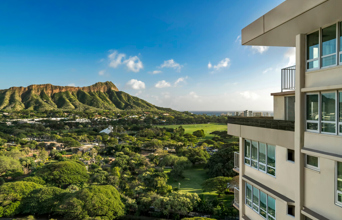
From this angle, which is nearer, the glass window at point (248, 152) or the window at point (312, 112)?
the window at point (312, 112)

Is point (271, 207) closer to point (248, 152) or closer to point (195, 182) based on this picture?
point (248, 152)

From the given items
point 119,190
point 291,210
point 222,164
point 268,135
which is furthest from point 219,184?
point 268,135

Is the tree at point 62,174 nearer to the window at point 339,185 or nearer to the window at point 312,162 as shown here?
the window at point 312,162

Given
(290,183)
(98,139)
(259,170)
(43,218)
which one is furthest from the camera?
(98,139)

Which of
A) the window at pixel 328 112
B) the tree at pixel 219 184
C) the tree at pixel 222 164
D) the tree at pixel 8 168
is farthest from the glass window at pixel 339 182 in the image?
the tree at pixel 8 168

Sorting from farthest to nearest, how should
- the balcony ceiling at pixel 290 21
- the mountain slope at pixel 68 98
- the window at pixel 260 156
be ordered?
the mountain slope at pixel 68 98 → the window at pixel 260 156 → the balcony ceiling at pixel 290 21

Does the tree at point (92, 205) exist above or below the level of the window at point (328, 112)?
below

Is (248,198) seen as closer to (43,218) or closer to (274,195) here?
(274,195)

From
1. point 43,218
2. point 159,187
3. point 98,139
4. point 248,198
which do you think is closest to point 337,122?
point 248,198
